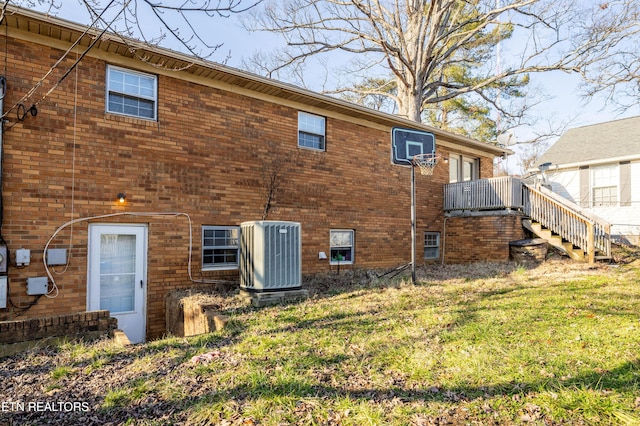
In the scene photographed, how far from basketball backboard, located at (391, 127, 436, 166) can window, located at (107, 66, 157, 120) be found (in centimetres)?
587

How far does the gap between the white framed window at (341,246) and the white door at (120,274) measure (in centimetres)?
483

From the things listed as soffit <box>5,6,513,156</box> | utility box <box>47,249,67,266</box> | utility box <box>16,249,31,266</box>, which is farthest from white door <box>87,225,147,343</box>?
soffit <box>5,6,513,156</box>

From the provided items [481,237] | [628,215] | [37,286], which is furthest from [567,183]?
[37,286]

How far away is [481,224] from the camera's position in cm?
1288

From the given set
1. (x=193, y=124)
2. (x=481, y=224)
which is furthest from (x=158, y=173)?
(x=481, y=224)

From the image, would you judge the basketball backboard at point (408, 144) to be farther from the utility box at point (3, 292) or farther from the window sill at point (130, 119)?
the utility box at point (3, 292)

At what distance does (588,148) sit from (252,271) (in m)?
19.6

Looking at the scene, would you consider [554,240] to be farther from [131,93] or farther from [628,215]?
[131,93]

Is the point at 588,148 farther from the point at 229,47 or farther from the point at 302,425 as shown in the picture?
the point at 302,425

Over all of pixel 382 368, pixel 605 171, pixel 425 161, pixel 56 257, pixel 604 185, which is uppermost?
pixel 605 171

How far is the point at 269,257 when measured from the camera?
6922 millimetres

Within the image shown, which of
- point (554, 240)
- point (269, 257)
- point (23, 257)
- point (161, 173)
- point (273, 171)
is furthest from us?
point (554, 240)

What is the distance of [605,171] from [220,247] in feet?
60.7

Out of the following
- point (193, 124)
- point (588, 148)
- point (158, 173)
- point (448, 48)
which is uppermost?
point (448, 48)
